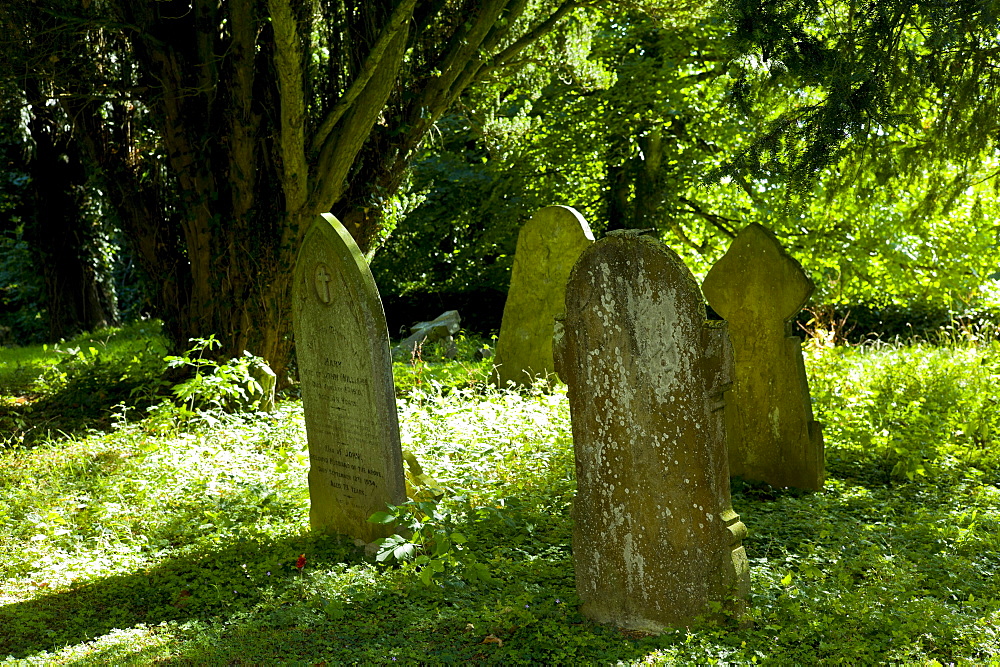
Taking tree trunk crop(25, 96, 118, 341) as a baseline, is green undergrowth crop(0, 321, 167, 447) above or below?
below

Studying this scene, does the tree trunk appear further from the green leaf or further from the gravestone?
the green leaf

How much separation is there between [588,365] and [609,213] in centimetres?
1216

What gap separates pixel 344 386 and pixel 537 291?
4645mm

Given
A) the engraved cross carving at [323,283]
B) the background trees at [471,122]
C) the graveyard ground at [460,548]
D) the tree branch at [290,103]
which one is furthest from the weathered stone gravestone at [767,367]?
the tree branch at [290,103]

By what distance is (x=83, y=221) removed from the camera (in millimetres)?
15250

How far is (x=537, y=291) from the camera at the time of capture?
941 cm

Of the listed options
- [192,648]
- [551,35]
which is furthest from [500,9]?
[192,648]

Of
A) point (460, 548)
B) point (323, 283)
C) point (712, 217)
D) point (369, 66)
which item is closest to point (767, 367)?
point (460, 548)

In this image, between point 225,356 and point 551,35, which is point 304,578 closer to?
point 225,356

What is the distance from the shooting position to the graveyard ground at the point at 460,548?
3727 millimetres

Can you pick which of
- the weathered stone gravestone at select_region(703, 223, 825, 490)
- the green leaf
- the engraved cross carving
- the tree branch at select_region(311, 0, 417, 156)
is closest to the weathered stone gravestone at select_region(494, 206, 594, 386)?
the tree branch at select_region(311, 0, 417, 156)

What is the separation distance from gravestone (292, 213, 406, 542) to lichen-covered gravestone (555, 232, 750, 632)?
1.34 metres

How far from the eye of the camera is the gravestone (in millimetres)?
4840

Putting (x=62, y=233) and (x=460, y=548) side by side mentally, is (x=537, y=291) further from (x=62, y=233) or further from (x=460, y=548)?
(x=62, y=233)
